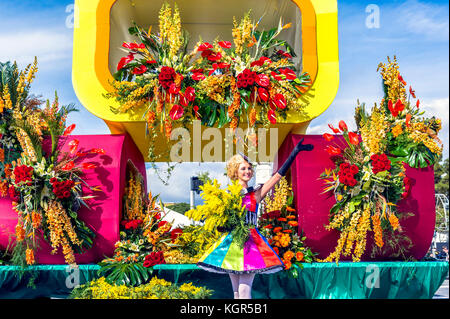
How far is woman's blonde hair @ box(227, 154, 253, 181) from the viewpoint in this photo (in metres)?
4.30

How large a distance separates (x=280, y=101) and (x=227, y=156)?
0.84 metres

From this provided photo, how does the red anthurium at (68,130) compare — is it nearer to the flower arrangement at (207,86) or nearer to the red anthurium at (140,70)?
the flower arrangement at (207,86)

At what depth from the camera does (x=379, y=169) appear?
4227mm

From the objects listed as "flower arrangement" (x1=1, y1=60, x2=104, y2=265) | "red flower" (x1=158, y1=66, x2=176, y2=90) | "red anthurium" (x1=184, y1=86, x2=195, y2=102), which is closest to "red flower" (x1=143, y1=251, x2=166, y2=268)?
"flower arrangement" (x1=1, y1=60, x2=104, y2=265)

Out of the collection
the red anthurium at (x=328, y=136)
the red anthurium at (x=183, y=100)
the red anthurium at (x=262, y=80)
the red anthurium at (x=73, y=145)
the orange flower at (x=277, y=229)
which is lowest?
the orange flower at (x=277, y=229)

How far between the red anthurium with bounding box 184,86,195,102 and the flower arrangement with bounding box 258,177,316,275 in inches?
55.4

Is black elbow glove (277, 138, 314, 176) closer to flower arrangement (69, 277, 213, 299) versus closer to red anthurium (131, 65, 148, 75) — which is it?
flower arrangement (69, 277, 213, 299)

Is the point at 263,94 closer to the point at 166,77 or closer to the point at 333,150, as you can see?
the point at 333,150

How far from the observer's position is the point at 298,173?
455 cm

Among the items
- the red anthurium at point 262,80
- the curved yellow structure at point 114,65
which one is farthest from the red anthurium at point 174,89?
the red anthurium at point 262,80

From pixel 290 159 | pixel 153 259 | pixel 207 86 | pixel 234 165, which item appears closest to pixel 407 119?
pixel 290 159

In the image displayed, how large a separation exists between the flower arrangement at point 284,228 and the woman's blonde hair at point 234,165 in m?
0.77

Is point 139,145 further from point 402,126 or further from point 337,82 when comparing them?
point 402,126

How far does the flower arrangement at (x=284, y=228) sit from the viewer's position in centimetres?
446
